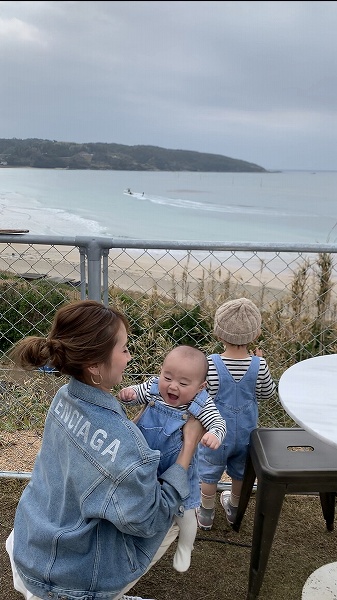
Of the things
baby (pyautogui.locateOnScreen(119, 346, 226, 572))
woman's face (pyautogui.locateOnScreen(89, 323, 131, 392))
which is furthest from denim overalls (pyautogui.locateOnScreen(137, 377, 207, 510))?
woman's face (pyautogui.locateOnScreen(89, 323, 131, 392))

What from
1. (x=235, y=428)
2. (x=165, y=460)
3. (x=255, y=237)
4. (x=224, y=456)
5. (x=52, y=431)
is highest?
(x=52, y=431)

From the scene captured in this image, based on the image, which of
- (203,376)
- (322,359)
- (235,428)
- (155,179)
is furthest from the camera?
(155,179)

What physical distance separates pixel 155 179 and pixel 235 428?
170 ft

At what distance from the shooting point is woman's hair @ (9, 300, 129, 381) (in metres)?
1.59

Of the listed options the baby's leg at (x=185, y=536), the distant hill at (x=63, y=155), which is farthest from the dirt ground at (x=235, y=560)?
the distant hill at (x=63, y=155)

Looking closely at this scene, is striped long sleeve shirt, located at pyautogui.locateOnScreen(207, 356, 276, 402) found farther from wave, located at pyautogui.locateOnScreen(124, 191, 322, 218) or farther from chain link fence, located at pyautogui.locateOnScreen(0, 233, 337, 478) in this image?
wave, located at pyautogui.locateOnScreen(124, 191, 322, 218)

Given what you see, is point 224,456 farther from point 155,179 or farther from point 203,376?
point 155,179

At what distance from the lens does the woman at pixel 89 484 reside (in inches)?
60.2

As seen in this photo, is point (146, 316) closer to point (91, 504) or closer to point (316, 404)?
point (316, 404)

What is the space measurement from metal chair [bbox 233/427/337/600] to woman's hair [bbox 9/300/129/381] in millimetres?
903

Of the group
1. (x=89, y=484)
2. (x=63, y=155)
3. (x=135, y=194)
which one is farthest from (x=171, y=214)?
(x=89, y=484)

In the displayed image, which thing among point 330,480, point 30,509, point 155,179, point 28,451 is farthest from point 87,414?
point 155,179

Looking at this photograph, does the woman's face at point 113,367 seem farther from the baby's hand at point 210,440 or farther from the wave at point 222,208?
the wave at point 222,208

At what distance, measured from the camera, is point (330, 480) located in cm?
212
